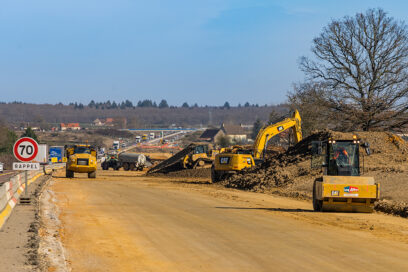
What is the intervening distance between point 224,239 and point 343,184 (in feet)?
27.6

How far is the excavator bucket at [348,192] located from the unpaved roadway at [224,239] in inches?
16.7

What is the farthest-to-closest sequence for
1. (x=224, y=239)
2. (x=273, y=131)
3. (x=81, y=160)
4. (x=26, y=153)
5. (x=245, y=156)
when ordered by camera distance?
1. (x=273, y=131)
2. (x=81, y=160)
3. (x=245, y=156)
4. (x=26, y=153)
5. (x=224, y=239)

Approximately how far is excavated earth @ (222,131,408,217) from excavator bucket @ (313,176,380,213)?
3249mm

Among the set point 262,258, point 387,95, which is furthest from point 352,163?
point 387,95

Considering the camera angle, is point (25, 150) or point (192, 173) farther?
point (192, 173)

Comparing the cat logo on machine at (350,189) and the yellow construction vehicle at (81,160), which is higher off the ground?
the yellow construction vehicle at (81,160)

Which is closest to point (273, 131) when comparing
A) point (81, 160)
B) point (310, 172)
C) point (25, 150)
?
point (310, 172)

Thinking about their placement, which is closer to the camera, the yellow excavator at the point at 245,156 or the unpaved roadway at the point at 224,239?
the unpaved roadway at the point at 224,239

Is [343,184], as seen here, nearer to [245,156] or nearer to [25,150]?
[25,150]

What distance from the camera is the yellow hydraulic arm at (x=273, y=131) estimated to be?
1875 inches

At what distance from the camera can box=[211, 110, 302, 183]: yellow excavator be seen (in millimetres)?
43312

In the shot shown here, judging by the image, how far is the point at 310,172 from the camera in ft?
119

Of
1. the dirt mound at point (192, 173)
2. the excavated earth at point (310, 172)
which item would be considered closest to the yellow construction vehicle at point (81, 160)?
the dirt mound at point (192, 173)

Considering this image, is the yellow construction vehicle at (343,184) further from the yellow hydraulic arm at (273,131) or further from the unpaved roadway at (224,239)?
the yellow hydraulic arm at (273,131)
